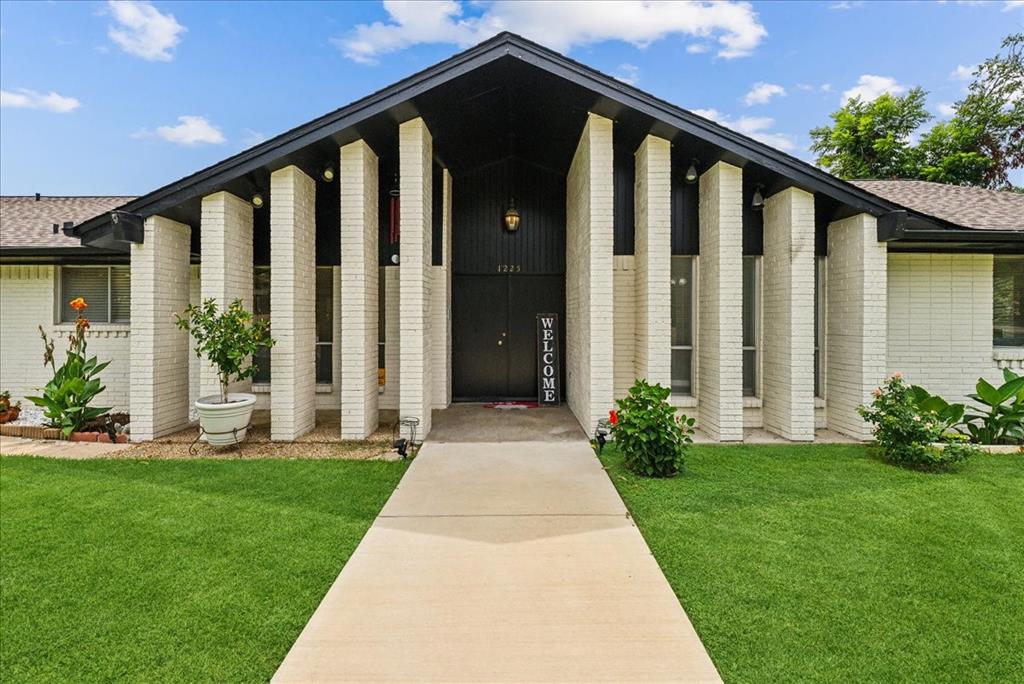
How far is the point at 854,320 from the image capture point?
6594 millimetres

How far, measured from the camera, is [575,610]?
9.19 ft

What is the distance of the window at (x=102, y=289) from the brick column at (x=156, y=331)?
2.32 meters

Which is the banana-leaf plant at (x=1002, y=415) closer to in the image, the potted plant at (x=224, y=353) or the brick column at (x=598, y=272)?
the brick column at (x=598, y=272)

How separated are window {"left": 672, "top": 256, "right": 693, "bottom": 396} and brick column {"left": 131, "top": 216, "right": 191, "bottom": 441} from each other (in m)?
7.62

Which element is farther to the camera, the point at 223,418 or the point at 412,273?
the point at 412,273

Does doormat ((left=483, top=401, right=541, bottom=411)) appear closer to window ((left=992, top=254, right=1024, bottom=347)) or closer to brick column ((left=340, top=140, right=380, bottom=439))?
brick column ((left=340, top=140, right=380, bottom=439))

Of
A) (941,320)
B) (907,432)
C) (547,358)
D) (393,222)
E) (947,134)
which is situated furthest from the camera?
(947,134)

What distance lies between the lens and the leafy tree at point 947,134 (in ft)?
57.8

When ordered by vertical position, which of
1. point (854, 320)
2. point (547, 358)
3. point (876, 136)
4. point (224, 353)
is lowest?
point (547, 358)

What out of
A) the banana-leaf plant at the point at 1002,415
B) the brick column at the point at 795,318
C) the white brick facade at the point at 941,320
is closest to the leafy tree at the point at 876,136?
the white brick facade at the point at 941,320

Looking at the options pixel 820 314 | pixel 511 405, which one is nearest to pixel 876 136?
pixel 820 314

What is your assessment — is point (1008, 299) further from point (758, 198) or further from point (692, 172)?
point (692, 172)

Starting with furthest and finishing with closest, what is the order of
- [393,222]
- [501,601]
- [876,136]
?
[876,136], [393,222], [501,601]

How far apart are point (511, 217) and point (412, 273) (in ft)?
10.6
